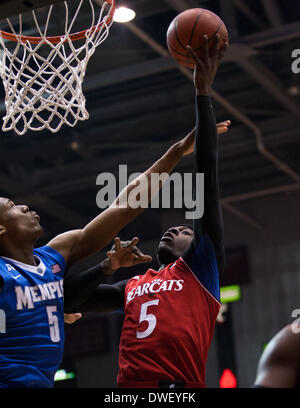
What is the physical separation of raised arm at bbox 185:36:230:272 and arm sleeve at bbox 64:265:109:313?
20.7 inches

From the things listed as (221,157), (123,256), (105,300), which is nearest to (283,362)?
(123,256)

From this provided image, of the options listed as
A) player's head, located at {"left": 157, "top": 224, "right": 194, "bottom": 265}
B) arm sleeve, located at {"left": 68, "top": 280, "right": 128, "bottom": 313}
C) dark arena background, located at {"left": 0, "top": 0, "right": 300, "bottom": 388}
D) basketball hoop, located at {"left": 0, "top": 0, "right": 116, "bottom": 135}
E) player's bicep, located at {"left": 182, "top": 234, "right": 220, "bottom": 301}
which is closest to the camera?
player's bicep, located at {"left": 182, "top": 234, "right": 220, "bottom": 301}

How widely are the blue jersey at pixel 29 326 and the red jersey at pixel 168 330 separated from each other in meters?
0.42

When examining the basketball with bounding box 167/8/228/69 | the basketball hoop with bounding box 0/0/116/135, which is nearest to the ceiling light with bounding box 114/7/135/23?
the basketball hoop with bounding box 0/0/116/135

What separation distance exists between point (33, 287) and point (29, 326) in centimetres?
18

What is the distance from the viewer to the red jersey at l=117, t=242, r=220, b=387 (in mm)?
3281

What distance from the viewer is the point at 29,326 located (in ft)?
9.90

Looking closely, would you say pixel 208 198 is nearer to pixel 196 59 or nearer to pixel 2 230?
pixel 196 59

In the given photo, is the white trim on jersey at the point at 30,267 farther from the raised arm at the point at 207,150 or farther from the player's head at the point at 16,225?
the raised arm at the point at 207,150

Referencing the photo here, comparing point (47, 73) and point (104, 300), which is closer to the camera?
point (104, 300)

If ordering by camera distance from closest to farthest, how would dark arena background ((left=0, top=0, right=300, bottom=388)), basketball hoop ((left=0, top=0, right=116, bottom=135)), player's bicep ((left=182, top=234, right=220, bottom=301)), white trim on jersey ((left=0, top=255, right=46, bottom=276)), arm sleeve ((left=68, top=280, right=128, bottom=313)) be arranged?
white trim on jersey ((left=0, top=255, right=46, bottom=276)) < player's bicep ((left=182, top=234, right=220, bottom=301)) < arm sleeve ((left=68, top=280, right=128, bottom=313)) < basketball hoop ((left=0, top=0, right=116, bottom=135)) < dark arena background ((left=0, top=0, right=300, bottom=388))

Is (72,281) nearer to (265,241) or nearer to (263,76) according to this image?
(263,76)

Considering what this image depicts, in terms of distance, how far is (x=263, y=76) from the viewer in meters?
7.57

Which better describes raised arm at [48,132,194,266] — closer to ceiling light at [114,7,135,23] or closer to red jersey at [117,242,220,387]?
red jersey at [117,242,220,387]
